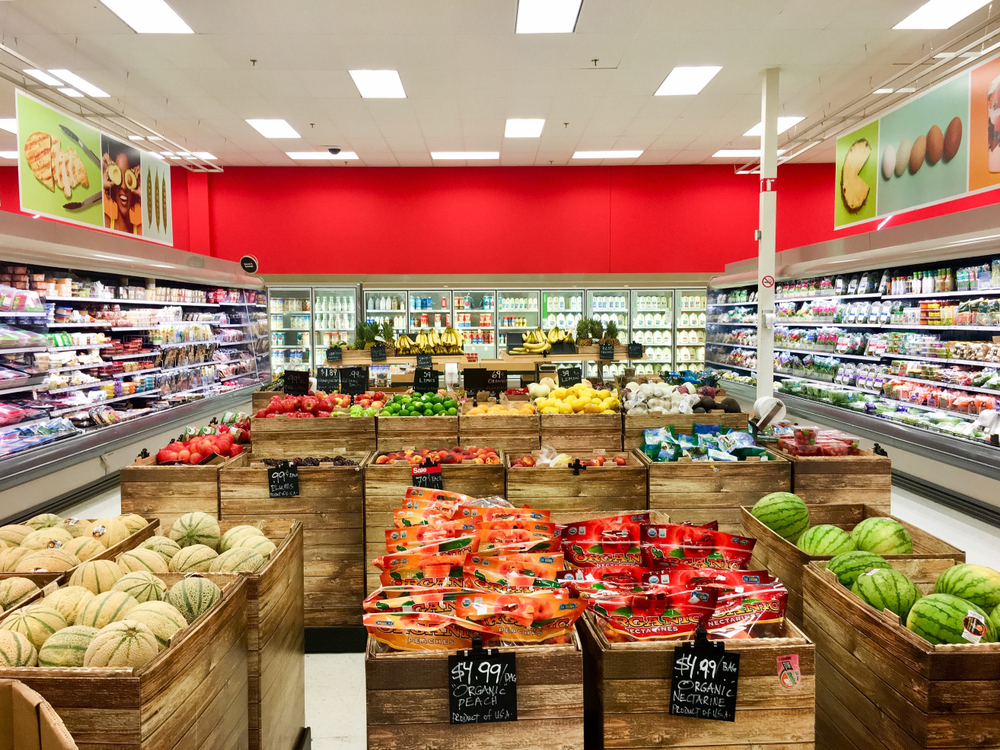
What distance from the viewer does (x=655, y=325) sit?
35.1 ft

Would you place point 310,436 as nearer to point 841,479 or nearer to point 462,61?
point 841,479

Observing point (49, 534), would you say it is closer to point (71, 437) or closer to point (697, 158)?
point (71, 437)

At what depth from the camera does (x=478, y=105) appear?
314 inches

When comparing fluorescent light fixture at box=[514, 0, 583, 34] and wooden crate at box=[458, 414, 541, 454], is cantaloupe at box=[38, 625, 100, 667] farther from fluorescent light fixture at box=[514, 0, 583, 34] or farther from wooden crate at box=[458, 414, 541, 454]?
fluorescent light fixture at box=[514, 0, 583, 34]

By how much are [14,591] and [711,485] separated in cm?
284

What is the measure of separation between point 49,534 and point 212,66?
19.9ft

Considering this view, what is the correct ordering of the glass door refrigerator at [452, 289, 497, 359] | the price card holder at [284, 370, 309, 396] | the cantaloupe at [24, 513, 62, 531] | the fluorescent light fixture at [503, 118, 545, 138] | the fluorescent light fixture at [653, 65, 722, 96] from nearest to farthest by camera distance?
the cantaloupe at [24, 513, 62, 531], the price card holder at [284, 370, 309, 396], the fluorescent light fixture at [653, 65, 722, 96], the fluorescent light fixture at [503, 118, 545, 138], the glass door refrigerator at [452, 289, 497, 359]

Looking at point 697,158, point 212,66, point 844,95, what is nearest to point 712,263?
point 697,158

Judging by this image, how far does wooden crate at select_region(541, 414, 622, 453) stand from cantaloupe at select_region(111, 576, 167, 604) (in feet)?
8.20

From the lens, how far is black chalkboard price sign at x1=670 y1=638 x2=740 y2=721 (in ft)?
4.77

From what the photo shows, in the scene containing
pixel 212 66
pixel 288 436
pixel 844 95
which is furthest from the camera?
pixel 844 95

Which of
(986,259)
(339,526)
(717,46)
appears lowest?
(339,526)

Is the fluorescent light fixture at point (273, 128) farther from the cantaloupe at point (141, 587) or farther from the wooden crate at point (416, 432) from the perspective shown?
the cantaloupe at point (141, 587)

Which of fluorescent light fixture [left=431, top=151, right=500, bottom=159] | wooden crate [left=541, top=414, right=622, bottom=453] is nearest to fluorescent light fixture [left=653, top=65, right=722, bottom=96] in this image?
fluorescent light fixture [left=431, top=151, right=500, bottom=159]
